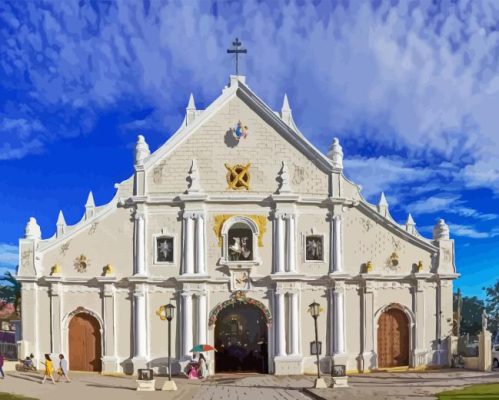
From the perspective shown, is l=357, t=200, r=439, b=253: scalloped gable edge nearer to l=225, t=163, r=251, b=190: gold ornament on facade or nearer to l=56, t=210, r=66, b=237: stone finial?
l=225, t=163, r=251, b=190: gold ornament on facade

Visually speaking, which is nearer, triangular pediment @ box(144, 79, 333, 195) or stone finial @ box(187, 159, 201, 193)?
stone finial @ box(187, 159, 201, 193)

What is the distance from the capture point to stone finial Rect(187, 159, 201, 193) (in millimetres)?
36531

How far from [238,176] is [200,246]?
448 centimetres

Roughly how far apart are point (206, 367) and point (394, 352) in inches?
425

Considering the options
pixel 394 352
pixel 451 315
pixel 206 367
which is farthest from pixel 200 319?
pixel 451 315

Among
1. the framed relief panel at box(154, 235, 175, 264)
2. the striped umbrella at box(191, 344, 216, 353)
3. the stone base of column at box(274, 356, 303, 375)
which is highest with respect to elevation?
the framed relief panel at box(154, 235, 175, 264)

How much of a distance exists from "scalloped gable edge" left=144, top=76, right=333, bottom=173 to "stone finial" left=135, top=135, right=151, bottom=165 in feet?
2.53

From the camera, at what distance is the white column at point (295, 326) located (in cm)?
3581

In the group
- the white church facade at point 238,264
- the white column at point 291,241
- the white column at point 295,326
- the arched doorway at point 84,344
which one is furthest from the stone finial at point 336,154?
the arched doorway at point 84,344

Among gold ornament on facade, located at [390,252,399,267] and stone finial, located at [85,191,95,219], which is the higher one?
stone finial, located at [85,191,95,219]

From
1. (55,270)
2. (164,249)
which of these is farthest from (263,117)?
(55,270)

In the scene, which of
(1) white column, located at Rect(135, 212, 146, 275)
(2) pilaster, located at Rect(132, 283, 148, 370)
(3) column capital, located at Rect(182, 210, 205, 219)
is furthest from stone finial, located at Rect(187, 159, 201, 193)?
(2) pilaster, located at Rect(132, 283, 148, 370)

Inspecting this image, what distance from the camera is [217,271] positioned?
1433 inches

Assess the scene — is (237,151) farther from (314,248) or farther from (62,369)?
(62,369)
